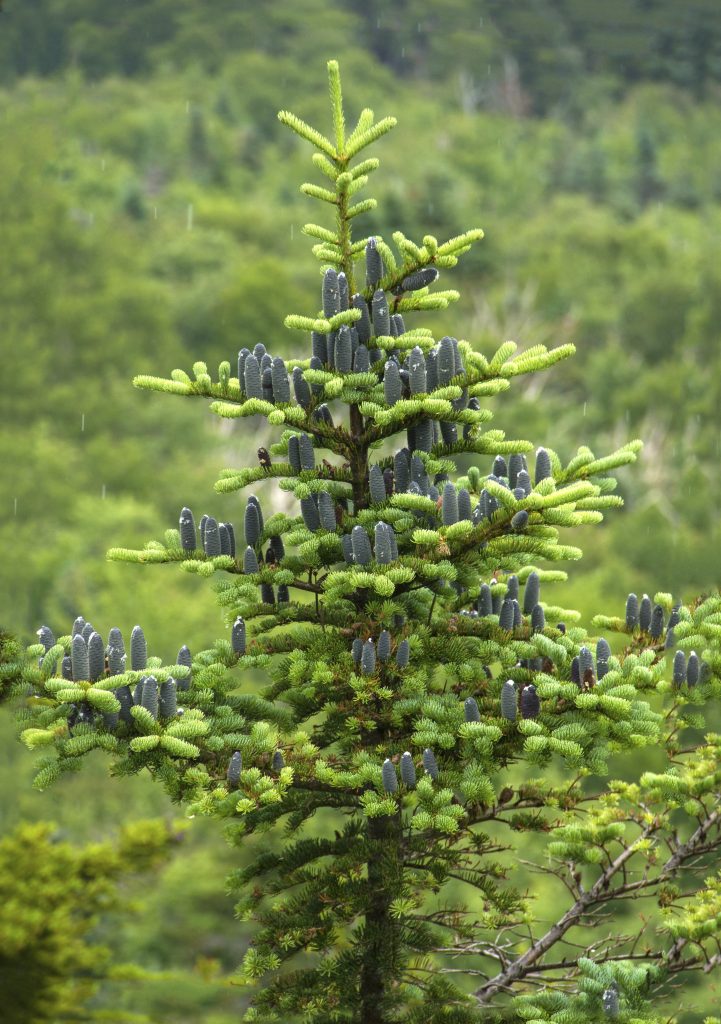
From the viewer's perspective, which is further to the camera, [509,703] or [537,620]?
[537,620]

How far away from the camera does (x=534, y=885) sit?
91.3 ft

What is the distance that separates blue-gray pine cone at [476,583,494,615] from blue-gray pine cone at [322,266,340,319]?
1.70 meters

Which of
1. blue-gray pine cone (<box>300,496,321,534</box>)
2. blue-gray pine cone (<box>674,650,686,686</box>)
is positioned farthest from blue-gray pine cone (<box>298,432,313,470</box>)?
blue-gray pine cone (<box>674,650,686,686</box>)

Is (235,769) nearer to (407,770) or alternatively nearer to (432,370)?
(407,770)

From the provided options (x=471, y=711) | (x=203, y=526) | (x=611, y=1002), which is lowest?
(x=611, y=1002)

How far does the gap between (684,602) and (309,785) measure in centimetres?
237

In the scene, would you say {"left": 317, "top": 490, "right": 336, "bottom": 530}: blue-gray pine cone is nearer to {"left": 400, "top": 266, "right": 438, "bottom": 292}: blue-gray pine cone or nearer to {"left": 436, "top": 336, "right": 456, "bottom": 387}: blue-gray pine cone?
{"left": 436, "top": 336, "right": 456, "bottom": 387}: blue-gray pine cone

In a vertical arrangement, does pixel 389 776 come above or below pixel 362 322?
below

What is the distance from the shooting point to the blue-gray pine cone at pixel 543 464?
7.06m

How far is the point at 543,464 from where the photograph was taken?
23.2 ft

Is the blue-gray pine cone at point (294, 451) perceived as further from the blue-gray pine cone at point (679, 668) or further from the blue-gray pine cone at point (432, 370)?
the blue-gray pine cone at point (679, 668)

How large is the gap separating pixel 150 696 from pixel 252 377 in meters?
1.76

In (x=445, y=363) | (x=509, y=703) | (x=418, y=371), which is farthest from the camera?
(x=445, y=363)

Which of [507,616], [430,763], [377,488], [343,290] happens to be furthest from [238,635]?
[343,290]
